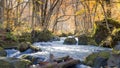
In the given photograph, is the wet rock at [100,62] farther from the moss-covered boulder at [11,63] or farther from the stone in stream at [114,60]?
the moss-covered boulder at [11,63]

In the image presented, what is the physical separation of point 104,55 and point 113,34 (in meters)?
7.38

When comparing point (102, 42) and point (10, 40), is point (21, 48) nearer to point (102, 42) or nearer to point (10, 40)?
point (10, 40)

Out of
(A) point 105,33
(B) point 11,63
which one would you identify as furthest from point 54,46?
(B) point 11,63

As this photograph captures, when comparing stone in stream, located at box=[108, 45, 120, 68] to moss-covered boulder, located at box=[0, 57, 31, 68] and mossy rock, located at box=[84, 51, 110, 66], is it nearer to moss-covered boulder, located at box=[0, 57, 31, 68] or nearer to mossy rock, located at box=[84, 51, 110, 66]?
mossy rock, located at box=[84, 51, 110, 66]

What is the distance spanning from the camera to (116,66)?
9766 mm

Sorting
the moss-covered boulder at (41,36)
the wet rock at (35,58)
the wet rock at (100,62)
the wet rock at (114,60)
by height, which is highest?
the wet rock at (114,60)

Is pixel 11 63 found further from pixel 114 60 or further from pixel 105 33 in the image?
pixel 105 33

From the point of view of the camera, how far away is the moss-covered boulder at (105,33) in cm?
1830

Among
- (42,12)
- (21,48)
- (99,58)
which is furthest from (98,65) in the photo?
(42,12)

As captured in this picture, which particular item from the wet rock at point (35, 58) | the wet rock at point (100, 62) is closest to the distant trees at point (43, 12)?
the wet rock at point (35, 58)

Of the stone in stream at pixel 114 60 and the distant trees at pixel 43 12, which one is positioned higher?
the distant trees at pixel 43 12

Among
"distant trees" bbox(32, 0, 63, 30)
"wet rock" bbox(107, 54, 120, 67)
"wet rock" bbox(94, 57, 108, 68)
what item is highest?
"distant trees" bbox(32, 0, 63, 30)

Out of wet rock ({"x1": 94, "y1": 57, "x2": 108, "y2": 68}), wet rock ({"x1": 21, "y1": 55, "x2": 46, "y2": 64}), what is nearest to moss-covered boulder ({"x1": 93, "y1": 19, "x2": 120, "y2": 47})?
wet rock ({"x1": 21, "y1": 55, "x2": 46, "y2": 64})

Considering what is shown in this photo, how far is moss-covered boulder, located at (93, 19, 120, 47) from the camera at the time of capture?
60.0 ft
